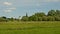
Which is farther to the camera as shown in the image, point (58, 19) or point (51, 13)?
point (51, 13)

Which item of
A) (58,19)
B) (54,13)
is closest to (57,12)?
(54,13)

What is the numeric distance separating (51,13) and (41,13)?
596cm

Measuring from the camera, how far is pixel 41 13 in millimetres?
102625

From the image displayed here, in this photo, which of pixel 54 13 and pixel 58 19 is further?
pixel 54 13

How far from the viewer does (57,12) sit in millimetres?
103688

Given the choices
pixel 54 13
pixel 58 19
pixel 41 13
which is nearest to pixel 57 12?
pixel 54 13

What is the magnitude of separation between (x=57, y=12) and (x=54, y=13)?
115 inches

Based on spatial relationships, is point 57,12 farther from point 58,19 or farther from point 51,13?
point 58,19

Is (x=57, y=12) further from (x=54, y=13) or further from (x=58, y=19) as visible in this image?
(x=58, y=19)

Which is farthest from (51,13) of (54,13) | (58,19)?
(58,19)

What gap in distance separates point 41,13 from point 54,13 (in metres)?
7.48

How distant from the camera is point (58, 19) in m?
74.9

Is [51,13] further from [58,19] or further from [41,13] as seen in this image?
[58,19]

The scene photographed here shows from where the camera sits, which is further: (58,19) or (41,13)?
(41,13)
